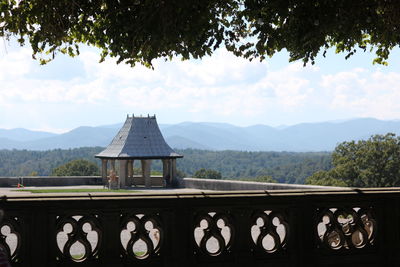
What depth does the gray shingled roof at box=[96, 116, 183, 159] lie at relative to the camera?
37344 mm

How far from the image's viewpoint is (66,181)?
114 feet

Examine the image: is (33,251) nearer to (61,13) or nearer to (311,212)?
(311,212)

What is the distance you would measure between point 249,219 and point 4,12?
5286mm

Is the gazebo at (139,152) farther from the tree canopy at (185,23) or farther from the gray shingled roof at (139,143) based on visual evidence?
the tree canopy at (185,23)

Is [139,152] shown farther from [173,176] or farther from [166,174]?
[173,176]

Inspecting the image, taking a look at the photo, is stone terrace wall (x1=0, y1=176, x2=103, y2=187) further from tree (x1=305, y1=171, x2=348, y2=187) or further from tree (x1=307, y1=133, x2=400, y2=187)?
tree (x1=307, y1=133, x2=400, y2=187)

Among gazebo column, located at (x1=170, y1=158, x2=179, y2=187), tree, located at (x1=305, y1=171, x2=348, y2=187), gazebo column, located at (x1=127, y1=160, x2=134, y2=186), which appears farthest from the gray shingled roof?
tree, located at (x1=305, y1=171, x2=348, y2=187)

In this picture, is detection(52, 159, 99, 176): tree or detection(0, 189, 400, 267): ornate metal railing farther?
detection(52, 159, 99, 176): tree

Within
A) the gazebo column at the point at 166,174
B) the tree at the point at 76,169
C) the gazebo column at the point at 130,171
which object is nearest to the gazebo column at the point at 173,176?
the gazebo column at the point at 166,174

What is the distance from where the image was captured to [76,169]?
9288cm

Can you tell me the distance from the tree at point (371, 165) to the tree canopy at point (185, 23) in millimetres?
58095

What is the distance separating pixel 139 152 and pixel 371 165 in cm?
3780

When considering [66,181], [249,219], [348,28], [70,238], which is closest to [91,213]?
[70,238]

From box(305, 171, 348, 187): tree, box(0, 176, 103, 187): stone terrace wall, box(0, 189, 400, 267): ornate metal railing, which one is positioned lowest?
box(305, 171, 348, 187): tree
